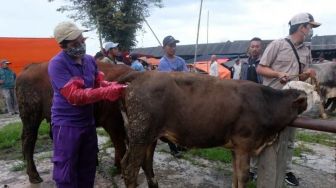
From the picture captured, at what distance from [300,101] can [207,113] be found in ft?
2.92

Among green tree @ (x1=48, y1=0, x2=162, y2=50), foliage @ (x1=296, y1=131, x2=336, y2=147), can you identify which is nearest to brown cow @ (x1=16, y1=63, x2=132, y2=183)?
foliage @ (x1=296, y1=131, x2=336, y2=147)

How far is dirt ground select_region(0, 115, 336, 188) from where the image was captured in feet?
16.5

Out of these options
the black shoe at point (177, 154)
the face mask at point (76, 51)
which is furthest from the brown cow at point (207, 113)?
the black shoe at point (177, 154)

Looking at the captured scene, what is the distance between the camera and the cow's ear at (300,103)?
3709 mm

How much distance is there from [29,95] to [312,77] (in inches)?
140

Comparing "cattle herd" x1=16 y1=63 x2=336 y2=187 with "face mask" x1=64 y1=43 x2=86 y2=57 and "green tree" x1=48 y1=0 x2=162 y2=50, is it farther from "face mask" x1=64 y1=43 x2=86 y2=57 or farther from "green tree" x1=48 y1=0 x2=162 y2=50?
"green tree" x1=48 y1=0 x2=162 y2=50

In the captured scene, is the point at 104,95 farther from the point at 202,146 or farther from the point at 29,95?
the point at 29,95

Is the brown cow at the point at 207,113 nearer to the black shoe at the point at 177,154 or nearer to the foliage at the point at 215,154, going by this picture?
the foliage at the point at 215,154

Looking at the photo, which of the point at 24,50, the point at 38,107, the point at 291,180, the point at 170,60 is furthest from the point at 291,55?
the point at 24,50

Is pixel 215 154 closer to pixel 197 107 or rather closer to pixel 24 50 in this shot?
pixel 197 107

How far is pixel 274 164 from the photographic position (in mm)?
3762

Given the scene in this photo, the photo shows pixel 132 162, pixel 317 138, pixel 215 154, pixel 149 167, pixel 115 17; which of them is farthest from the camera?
pixel 115 17

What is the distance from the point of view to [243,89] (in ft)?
12.7

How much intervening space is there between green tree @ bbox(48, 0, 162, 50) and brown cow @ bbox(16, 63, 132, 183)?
17.0 metres
